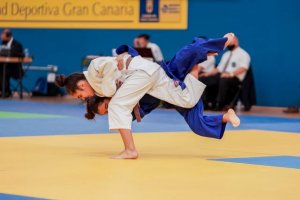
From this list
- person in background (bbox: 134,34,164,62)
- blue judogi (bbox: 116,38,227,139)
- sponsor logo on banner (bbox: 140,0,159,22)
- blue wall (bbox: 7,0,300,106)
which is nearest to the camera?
blue judogi (bbox: 116,38,227,139)

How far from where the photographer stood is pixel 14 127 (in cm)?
989

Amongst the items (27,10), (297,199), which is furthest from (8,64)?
(297,199)

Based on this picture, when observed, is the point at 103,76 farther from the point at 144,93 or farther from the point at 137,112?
the point at 137,112

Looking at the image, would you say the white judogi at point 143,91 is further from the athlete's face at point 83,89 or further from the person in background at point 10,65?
the person in background at point 10,65

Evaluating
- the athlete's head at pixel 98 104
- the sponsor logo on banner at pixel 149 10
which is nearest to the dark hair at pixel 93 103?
the athlete's head at pixel 98 104

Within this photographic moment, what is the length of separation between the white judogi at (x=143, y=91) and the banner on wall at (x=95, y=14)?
10.2 meters

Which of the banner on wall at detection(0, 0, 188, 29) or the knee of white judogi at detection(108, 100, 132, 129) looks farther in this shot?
the banner on wall at detection(0, 0, 188, 29)

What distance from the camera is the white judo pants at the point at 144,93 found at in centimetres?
676

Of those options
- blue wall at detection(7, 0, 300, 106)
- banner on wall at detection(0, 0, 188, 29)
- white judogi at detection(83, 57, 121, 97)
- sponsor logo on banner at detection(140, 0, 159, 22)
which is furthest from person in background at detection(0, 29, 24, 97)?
white judogi at detection(83, 57, 121, 97)

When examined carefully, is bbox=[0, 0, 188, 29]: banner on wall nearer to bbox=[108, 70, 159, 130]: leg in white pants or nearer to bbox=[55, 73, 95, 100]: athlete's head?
bbox=[108, 70, 159, 130]: leg in white pants

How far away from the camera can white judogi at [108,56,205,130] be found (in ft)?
22.2

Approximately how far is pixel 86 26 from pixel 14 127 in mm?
8942

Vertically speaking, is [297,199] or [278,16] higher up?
[278,16]

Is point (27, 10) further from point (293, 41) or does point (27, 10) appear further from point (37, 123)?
point (37, 123)
